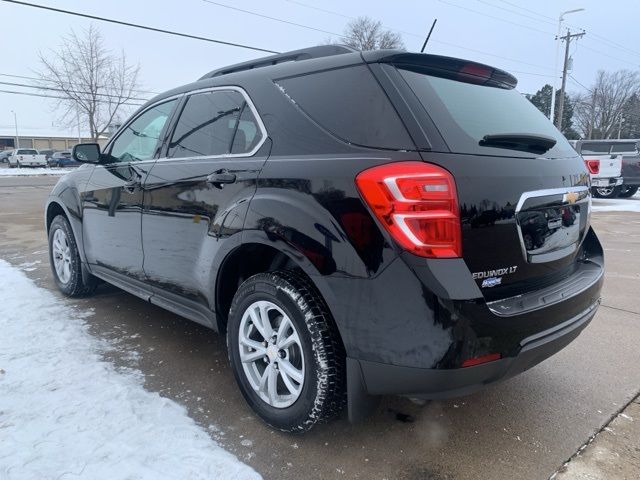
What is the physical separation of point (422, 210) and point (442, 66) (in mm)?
842

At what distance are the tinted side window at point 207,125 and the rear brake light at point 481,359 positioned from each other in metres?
1.62

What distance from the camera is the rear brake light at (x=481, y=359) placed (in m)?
1.79

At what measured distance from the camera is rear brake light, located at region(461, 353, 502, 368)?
179 cm

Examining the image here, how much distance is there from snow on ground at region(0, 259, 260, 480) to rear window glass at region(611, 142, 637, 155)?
682 inches

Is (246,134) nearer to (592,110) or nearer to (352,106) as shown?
(352,106)

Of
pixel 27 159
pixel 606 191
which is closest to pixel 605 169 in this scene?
pixel 606 191

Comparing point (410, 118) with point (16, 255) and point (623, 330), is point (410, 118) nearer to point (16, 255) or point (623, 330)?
point (623, 330)

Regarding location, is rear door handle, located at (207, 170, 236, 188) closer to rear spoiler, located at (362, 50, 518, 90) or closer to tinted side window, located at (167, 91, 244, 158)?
tinted side window, located at (167, 91, 244, 158)

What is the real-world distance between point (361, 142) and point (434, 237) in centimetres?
52

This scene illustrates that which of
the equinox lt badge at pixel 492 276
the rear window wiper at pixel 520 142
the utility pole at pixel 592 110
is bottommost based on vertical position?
the equinox lt badge at pixel 492 276

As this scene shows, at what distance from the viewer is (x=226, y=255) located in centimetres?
249

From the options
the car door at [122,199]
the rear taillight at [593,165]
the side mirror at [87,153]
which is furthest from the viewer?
the rear taillight at [593,165]

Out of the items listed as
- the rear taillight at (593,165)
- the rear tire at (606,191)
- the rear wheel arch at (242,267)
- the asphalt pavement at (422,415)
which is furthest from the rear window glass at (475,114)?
the rear tire at (606,191)

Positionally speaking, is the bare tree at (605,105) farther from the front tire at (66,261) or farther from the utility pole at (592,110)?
the front tire at (66,261)
